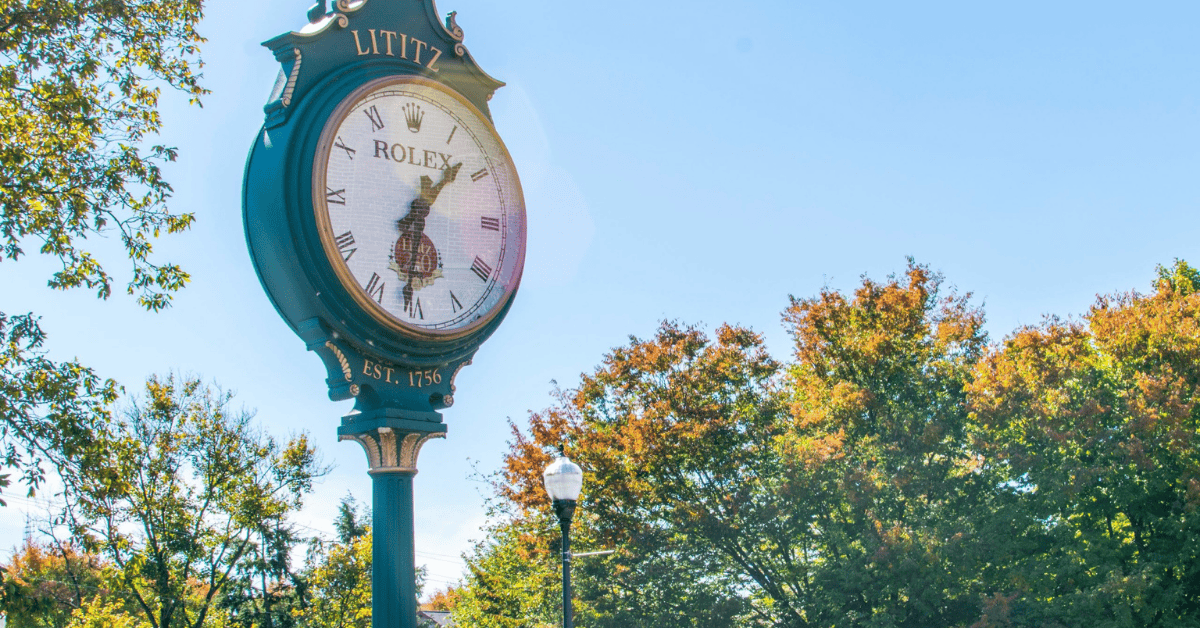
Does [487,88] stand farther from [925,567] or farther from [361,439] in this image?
[925,567]

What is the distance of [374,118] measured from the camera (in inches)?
364

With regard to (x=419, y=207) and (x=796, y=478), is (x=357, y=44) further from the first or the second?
(x=796, y=478)

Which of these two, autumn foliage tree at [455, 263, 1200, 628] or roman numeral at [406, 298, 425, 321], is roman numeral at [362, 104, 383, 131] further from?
autumn foliage tree at [455, 263, 1200, 628]

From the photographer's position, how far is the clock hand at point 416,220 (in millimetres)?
9141

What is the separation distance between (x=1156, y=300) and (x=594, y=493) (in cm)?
1432

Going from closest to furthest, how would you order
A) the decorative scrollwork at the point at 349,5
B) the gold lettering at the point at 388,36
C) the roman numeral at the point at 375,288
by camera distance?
the roman numeral at the point at 375,288, the decorative scrollwork at the point at 349,5, the gold lettering at the point at 388,36

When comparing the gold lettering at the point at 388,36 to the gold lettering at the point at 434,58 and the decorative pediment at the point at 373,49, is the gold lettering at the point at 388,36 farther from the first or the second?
the gold lettering at the point at 434,58

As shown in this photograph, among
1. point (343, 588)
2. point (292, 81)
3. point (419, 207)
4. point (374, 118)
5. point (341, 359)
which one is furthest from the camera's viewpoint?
point (343, 588)

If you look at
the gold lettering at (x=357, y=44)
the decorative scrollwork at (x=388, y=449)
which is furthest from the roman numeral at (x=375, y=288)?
the gold lettering at (x=357, y=44)

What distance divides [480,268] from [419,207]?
742mm

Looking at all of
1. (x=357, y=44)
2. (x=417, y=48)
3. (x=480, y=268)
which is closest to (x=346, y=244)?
(x=480, y=268)

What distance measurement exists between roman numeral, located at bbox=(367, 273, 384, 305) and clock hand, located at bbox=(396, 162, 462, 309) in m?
0.24

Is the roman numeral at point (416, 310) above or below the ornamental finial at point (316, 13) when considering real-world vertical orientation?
below

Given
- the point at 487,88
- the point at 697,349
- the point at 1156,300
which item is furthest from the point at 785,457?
the point at 487,88
